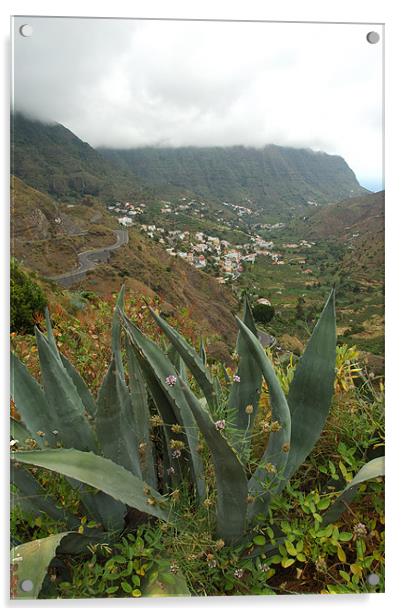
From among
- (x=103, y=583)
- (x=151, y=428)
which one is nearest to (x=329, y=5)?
(x=151, y=428)

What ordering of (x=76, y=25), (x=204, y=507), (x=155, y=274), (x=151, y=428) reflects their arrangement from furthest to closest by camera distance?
(x=155, y=274), (x=76, y=25), (x=151, y=428), (x=204, y=507)

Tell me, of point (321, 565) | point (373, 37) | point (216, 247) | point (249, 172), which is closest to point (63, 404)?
point (216, 247)

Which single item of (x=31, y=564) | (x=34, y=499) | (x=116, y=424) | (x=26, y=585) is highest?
(x=116, y=424)

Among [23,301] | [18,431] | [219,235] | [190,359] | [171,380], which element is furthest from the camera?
[219,235]

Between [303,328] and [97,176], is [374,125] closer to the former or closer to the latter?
[303,328]

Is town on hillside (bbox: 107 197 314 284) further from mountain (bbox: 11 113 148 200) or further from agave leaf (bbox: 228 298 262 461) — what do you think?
agave leaf (bbox: 228 298 262 461)

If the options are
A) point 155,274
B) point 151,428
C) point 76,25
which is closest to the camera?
point 151,428

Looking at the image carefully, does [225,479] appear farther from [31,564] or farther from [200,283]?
[200,283]
